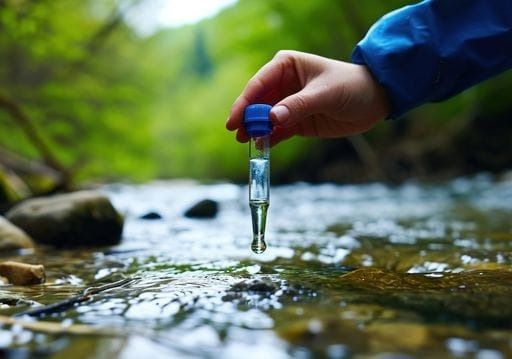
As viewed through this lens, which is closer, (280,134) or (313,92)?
(313,92)

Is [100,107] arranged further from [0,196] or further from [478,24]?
[478,24]

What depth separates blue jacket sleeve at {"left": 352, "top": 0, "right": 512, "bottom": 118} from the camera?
83.4 inches

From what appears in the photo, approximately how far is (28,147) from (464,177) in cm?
1224

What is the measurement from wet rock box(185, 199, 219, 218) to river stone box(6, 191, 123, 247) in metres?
2.12

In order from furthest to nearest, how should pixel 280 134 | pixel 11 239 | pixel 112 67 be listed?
pixel 112 67 < pixel 11 239 < pixel 280 134

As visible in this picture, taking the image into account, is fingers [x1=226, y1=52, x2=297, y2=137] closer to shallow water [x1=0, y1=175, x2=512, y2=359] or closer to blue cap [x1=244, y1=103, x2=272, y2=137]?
blue cap [x1=244, y1=103, x2=272, y2=137]

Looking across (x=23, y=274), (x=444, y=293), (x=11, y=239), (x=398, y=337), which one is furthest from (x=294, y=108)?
(x=11, y=239)

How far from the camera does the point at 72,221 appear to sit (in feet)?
12.3

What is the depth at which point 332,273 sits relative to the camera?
7.13ft

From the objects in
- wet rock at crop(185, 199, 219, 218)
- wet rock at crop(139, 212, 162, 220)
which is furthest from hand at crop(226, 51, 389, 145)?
wet rock at crop(185, 199, 219, 218)

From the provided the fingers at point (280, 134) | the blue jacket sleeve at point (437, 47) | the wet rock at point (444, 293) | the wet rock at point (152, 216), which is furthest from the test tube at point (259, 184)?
the wet rock at point (152, 216)

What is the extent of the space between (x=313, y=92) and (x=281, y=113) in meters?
0.22

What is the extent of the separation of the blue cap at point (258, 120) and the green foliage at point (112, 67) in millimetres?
7575

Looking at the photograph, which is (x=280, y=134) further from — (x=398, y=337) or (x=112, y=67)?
(x=112, y=67)
